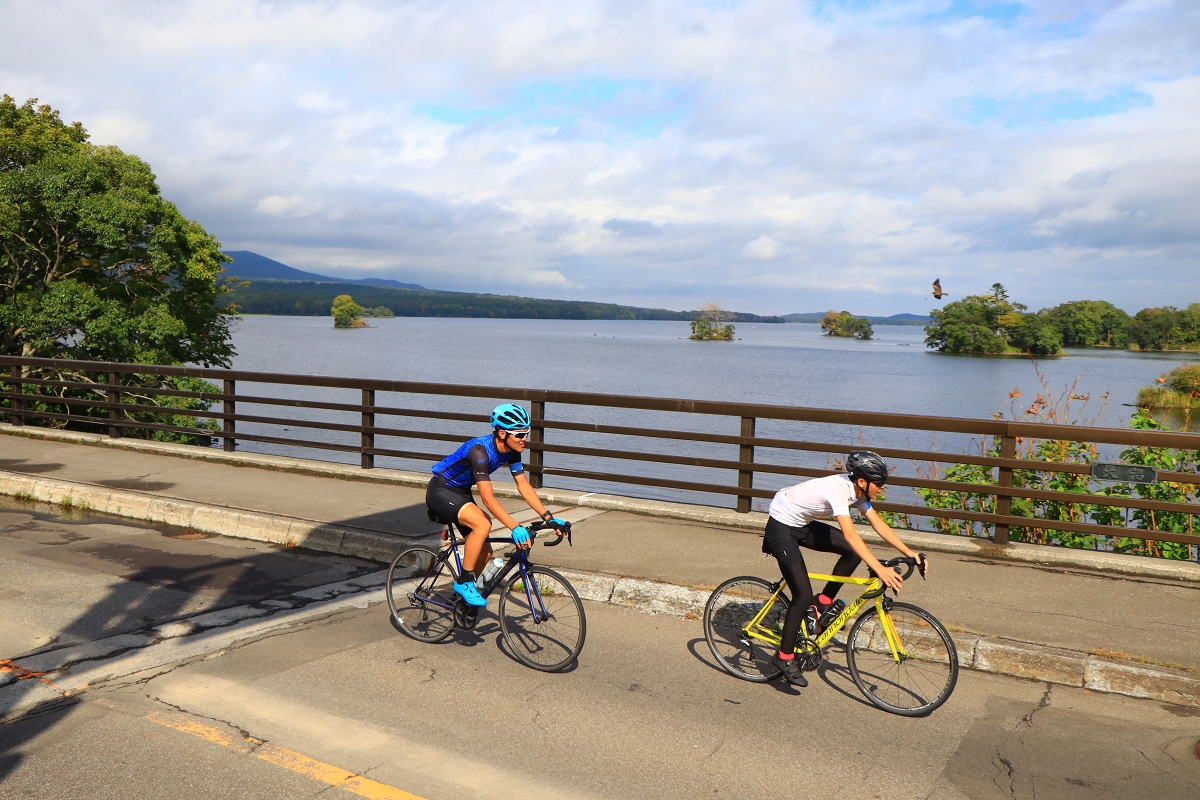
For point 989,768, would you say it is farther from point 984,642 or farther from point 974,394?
point 974,394

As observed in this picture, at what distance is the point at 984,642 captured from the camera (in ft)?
19.6

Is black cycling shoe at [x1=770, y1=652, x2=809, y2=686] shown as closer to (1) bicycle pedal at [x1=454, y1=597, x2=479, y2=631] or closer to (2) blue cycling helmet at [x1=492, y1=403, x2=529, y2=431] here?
(1) bicycle pedal at [x1=454, y1=597, x2=479, y2=631]

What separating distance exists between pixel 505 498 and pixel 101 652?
17.7ft

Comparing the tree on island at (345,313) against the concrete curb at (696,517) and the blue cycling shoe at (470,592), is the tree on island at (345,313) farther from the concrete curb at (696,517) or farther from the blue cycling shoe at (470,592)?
the blue cycling shoe at (470,592)

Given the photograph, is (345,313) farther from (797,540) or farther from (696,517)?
(797,540)

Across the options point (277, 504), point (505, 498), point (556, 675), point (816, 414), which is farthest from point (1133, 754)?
point (277, 504)

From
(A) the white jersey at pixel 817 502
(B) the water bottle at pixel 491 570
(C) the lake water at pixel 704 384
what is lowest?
(C) the lake water at pixel 704 384

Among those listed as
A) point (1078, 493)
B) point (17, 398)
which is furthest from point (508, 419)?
point (17, 398)

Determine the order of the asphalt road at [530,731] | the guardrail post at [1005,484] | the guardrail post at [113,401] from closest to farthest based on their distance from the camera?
the asphalt road at [530,731] → the guardrail post at [1005,484] → the guardrail post at [113,401]

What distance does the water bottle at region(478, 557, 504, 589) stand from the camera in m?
5.96

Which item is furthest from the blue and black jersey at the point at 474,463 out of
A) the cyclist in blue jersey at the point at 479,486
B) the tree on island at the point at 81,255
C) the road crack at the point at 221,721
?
the tree on island at the point at 81,255

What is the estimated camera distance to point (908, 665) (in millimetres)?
5551

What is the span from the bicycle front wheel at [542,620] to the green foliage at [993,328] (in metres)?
112

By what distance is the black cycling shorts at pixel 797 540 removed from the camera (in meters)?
5.58
